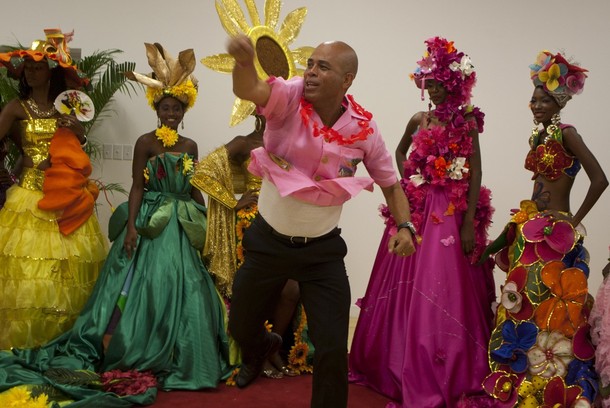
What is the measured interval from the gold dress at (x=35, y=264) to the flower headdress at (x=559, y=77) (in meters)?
3.14

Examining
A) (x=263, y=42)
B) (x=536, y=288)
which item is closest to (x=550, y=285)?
(x=536, y=288)

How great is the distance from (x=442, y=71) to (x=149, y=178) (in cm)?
206

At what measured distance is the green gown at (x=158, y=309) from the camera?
4.06m

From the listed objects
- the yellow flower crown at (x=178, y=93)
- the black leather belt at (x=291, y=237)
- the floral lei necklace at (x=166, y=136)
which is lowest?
the black leather belt at (x=291, y=237)

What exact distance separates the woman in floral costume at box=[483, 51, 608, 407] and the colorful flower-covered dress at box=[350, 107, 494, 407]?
7.8 inches

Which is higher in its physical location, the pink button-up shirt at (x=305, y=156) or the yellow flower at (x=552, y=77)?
the yellow flower at (x=552, y=77)

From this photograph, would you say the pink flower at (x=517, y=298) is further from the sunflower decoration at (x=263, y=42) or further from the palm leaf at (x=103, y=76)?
the palm leaf at (x=103, y=76)

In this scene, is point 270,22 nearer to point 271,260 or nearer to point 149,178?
point 149,178

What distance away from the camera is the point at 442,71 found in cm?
411

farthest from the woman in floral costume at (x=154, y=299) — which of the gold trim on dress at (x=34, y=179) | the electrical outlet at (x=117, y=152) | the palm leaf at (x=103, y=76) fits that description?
the electrical outlet at (x=117, y=152)

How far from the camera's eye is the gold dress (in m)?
4.18

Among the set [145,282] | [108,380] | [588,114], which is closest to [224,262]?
[145,282]

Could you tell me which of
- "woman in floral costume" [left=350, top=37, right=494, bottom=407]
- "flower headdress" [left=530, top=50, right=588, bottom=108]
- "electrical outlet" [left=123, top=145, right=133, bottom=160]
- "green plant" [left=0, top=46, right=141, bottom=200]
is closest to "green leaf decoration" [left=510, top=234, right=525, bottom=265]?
"woman in floral costume" [left=350, top=37, right=494, bottom=407]

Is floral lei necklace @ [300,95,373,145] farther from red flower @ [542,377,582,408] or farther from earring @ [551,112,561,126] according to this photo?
red flower @ [542,377,582,408]
